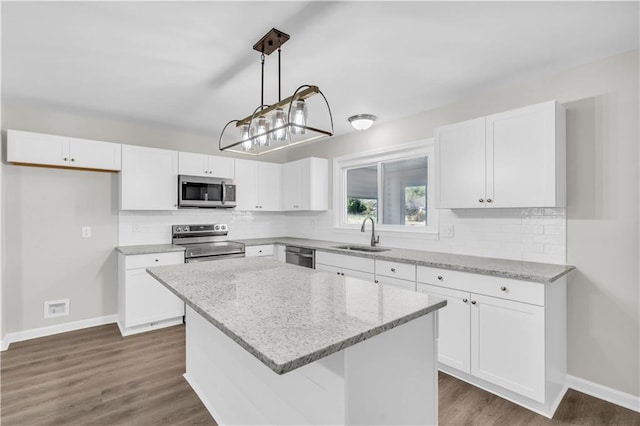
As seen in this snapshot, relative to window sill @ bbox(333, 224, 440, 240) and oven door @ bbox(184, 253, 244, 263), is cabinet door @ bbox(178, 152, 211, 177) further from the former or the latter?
window sill @ bbox(333, 224, 440, 240)

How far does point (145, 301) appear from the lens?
3555mm

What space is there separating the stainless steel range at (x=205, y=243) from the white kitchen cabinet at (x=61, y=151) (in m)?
1.10

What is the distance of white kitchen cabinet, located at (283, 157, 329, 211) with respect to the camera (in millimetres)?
4562

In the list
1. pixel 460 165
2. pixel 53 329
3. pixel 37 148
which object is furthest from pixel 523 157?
pixel 53 329

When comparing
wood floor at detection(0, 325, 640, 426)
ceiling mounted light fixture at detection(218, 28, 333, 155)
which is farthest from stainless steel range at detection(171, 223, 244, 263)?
ceiling mounted light fixture at detection(218, 28, 333, 155)

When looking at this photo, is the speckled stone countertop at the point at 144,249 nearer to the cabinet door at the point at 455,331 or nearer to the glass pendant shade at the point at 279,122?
the glass pendant shade at the point at 279,122

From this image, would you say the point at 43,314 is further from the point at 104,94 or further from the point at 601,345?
the point at 601,345

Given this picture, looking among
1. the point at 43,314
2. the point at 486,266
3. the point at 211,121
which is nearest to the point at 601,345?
the point at 486,266

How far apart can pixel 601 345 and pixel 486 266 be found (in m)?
0.93

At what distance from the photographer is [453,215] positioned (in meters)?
3.24

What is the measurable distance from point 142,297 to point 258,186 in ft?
6.78

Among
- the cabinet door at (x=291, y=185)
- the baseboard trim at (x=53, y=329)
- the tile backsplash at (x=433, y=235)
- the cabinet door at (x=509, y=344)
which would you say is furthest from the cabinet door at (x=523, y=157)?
the baseboard trim at (x=53, y=329)

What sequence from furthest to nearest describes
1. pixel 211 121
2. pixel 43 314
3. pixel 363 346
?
pixel 211 121 → pixel 43 314 → pixel 363 346

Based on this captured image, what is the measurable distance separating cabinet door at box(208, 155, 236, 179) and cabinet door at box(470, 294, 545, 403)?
10.9ft
